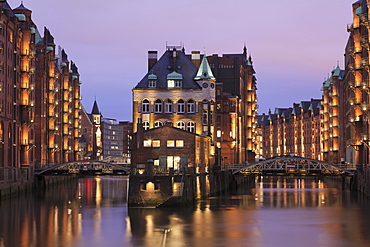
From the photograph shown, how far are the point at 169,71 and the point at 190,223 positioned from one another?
58869 mm

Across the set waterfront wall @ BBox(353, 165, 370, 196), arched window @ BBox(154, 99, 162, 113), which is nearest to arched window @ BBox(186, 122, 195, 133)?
arched window @ BBox(154, 99, 162, 113)

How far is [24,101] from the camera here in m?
108

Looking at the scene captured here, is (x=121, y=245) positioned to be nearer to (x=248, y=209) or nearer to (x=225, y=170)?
(x=248, y=209)

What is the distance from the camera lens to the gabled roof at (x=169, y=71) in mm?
122188

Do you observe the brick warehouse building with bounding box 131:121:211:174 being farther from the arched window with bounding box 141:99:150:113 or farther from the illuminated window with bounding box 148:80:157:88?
the illuminated window with bounding box 148:80:157:88

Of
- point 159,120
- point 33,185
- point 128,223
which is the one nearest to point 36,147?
point 33,185

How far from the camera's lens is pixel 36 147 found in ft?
424

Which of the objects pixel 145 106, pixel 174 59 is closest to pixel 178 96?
pixel 145 106

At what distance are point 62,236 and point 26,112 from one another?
51.8m

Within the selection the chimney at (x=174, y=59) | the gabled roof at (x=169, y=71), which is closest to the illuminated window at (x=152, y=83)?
the gabled roof at (x=169, y=71)

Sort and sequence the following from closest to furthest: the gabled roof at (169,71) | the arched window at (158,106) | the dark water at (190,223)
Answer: the dark water at (190,223), the arched window at (158,106), the gabled roof at (169,71)

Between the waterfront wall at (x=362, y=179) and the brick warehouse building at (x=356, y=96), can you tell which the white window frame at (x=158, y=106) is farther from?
the waterfront wall at (x=362, y=179)

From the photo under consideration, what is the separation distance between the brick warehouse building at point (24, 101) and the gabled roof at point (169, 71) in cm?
1920

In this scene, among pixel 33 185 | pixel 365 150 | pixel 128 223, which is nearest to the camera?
pixel 128 223
